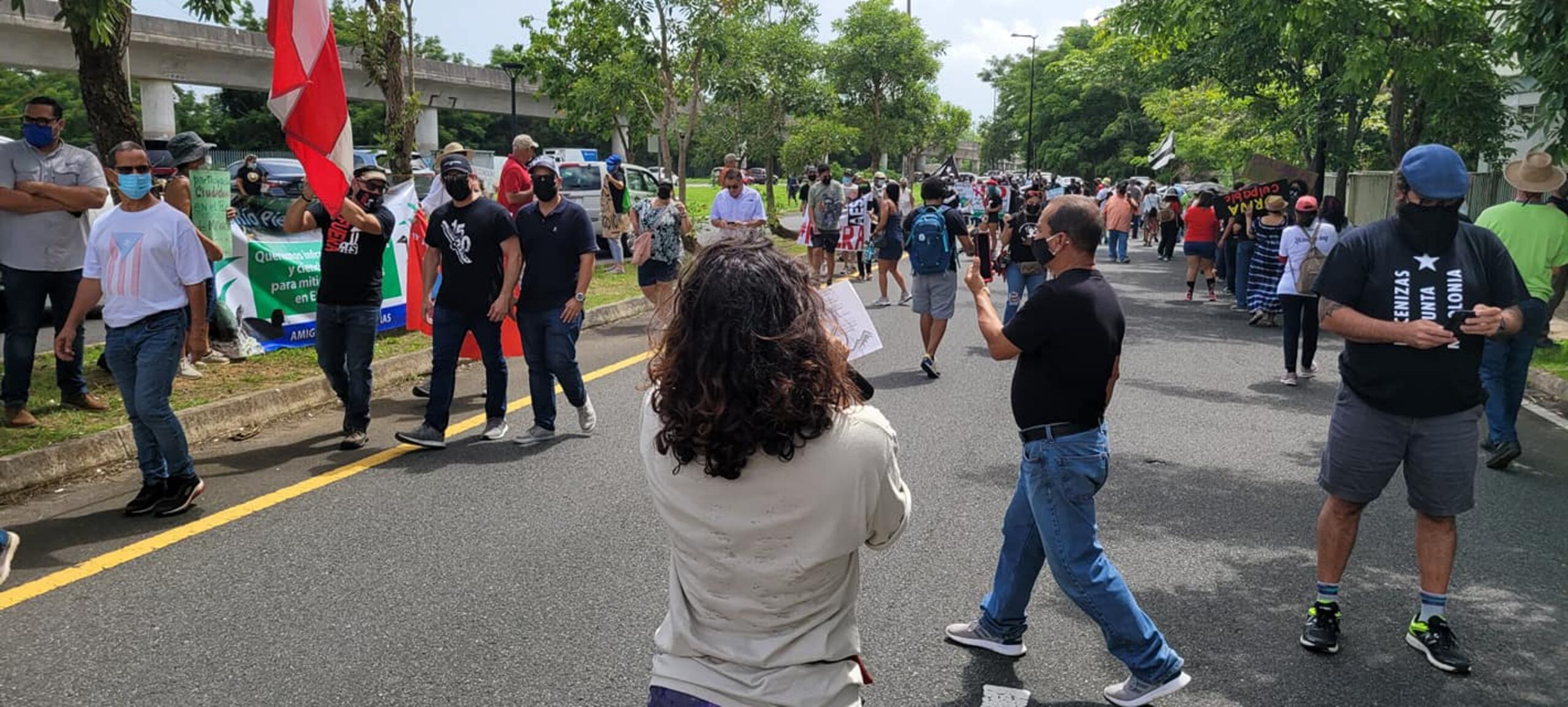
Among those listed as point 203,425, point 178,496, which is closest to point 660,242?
point 203,425

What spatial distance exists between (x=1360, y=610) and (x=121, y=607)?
4851 mm

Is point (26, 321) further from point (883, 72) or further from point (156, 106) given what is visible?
point (883, 72)

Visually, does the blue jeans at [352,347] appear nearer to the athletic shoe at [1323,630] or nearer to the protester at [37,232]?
the protester at [37,232]

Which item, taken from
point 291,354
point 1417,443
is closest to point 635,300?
point 291,354

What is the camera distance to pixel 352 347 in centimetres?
719

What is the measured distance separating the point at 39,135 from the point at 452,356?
267cm

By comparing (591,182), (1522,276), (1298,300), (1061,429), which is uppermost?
(591,182)

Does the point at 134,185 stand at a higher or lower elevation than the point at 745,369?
higher

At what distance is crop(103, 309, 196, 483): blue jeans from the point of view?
18.3 feet

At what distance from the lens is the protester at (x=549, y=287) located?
7.34 m

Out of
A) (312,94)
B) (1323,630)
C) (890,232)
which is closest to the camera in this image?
(1323,630)

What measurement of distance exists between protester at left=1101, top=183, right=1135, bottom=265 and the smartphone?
1819cm

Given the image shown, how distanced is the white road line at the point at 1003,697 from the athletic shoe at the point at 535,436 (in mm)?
4143

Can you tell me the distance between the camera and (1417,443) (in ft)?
13.5
